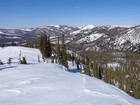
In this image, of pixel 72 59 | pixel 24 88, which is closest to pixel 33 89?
pixel 24 88

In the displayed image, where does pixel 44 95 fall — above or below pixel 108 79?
above

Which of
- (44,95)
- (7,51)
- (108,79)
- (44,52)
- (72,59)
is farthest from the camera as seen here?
(7,51)

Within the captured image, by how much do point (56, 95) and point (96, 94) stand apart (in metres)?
4.30

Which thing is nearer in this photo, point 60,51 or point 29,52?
point 60,51

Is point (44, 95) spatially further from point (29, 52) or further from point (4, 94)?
point (29, 52)

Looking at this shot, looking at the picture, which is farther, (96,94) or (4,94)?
(96,94)

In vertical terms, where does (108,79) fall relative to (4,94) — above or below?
below

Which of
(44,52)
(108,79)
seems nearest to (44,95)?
(44,52)

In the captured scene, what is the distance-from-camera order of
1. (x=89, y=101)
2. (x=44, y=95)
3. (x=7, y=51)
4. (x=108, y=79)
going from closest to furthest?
(x=89, y=101)
(x=44, y=95)
(x=108, y=79)
(x=7, y=51)

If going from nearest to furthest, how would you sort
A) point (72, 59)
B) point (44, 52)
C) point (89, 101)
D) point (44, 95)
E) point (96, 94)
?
point (89, 101), point (44, 95), point (96, 94), point (44, 52), point (72, 59)

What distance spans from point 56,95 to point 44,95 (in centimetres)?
106

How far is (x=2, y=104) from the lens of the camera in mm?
18406

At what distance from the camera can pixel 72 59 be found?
146625mm

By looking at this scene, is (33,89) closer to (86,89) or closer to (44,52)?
(86,89)
